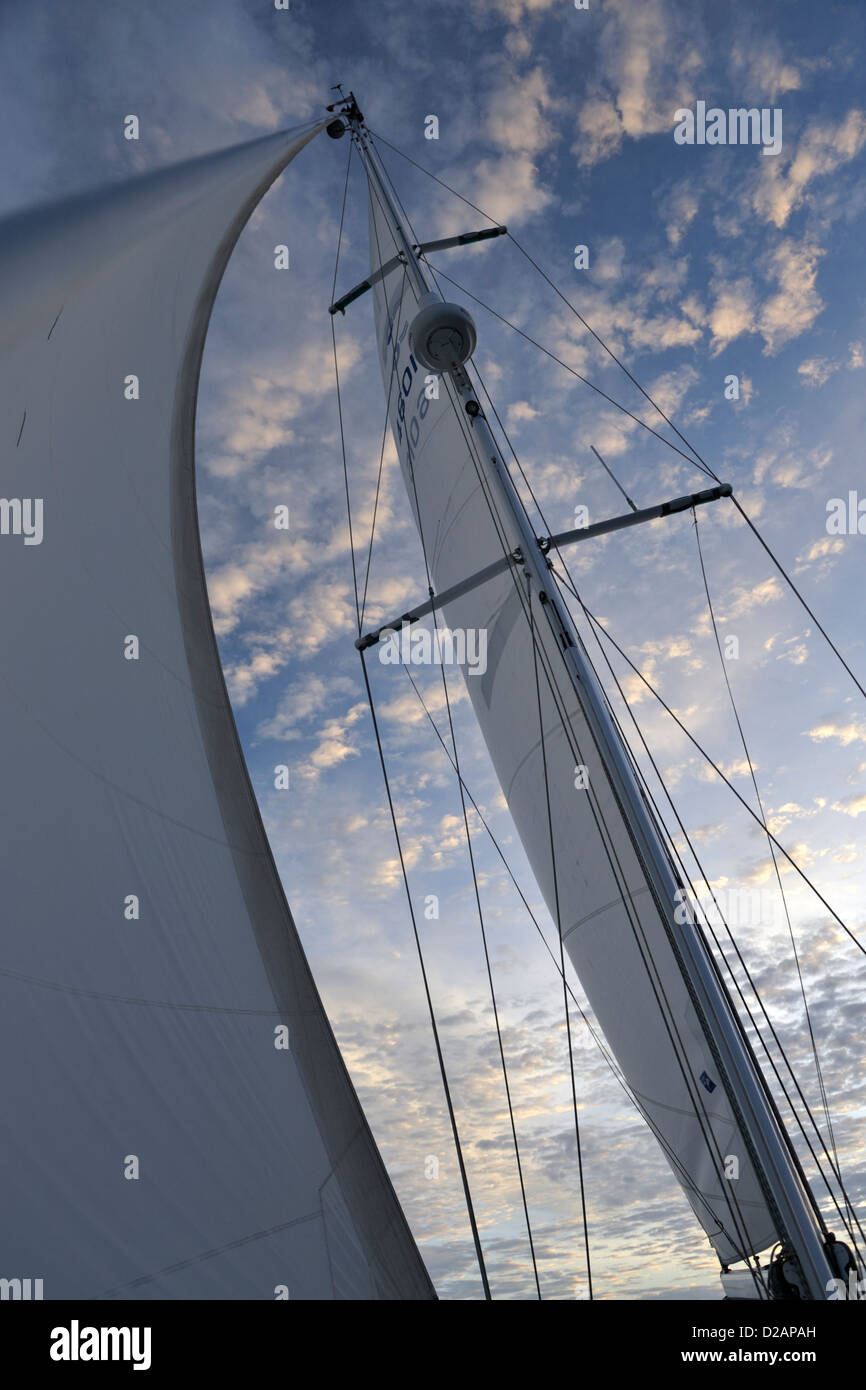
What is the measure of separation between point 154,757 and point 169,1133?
1.09 metres

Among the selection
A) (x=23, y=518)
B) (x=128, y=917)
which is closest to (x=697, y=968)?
(x=128, y=917)

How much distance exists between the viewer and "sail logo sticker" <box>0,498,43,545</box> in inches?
91.7

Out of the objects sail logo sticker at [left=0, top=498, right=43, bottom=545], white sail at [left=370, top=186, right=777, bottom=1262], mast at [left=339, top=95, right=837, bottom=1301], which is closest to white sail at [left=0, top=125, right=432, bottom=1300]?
sail logo sticker at [left=0, top=498, right=43, bottom=545]

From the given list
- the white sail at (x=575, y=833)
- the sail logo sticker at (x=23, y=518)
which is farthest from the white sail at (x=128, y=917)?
the white sail at (x=575, y=833)

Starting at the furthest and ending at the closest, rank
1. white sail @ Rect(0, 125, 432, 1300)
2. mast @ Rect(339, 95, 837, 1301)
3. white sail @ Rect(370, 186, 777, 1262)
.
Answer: white sail @ Rect(370, 186, 777, 1262) < mast @ Rect(339, 95, 837, 1301) < white sail @ Rect(0, 125, 432, 1300)

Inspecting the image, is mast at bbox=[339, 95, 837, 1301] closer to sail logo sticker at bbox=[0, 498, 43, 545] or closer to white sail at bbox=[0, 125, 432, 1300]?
white sail at bbox=[0, 125, 432, 1300]

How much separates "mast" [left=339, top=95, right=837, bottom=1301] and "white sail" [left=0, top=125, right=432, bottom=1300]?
1664 millimetres
